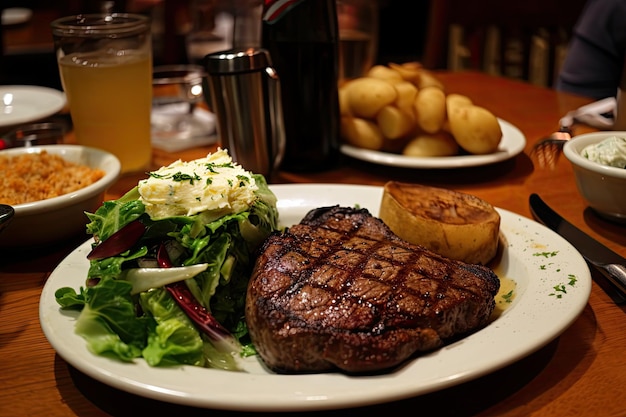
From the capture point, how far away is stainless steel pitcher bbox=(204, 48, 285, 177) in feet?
7.07

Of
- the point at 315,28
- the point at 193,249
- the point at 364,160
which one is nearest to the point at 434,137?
the point at 364,160

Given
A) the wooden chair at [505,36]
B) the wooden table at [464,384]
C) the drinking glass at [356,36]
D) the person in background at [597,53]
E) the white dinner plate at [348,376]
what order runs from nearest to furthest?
1. the white dinner plate at [348,376]
2. the wooden table at [464,384]
3. the drinking glass at [356,36]
4. the person in background at [597,53]
5. the wooden chair at [505,36]

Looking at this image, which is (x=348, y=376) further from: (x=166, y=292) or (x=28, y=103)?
(x=28, y=103)

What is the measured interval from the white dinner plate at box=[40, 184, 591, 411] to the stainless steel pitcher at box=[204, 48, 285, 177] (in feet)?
3.03

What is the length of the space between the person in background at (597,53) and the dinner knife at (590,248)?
8.22 ft

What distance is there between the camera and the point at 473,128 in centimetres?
228

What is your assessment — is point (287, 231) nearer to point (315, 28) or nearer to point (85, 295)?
point (85, 295)

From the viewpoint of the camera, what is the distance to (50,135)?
2514mm

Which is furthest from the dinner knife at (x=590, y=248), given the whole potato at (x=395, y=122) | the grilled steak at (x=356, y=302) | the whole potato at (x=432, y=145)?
the whole potato at (x=395, y=122)

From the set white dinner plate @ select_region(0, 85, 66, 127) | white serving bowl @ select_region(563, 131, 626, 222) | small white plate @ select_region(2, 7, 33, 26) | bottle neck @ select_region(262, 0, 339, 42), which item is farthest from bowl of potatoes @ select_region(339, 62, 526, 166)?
small white plate @ select_region(2, 7, 33, 26)

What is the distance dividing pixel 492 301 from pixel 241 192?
65cm

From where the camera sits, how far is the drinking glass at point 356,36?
3.44m

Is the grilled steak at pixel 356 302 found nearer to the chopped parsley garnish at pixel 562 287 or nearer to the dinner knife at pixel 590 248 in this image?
the chopped parsley garnish at pixel 562 287

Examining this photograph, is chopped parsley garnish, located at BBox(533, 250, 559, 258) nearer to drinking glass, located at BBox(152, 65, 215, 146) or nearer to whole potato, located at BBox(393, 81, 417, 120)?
whole potato, located at BBox(393, 81, 417, 120)
